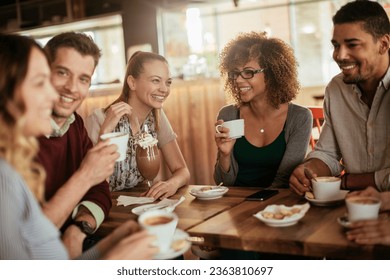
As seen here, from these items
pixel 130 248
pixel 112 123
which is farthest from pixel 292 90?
pixel 130 248

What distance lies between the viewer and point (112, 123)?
182 centimetres

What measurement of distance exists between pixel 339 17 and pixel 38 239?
143 cm

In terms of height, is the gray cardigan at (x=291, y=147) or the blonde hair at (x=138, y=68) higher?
the blonde hair at (x=138, y=68)

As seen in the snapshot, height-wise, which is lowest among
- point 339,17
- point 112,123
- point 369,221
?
point 369,221

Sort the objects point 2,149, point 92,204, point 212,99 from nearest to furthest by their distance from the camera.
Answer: point 2,149 < point 92,204 < point 212,99

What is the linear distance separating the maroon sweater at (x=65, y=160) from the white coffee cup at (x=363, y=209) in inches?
30.5

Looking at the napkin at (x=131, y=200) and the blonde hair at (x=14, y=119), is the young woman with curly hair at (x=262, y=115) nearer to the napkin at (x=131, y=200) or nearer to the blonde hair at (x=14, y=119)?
the napkin at (x=131, y=200)

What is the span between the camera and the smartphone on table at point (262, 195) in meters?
1.57

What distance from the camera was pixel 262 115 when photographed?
222 centimetres

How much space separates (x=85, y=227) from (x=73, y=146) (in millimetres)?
313

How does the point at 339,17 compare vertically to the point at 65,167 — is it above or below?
above

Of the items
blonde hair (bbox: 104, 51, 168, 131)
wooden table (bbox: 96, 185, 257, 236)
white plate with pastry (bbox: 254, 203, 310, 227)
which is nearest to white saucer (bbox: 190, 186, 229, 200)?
wooden table (bbox: 96, 185, 257, 236)

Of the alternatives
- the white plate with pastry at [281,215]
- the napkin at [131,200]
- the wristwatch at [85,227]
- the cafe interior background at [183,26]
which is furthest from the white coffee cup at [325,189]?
the cafe interior background at [183,26]
